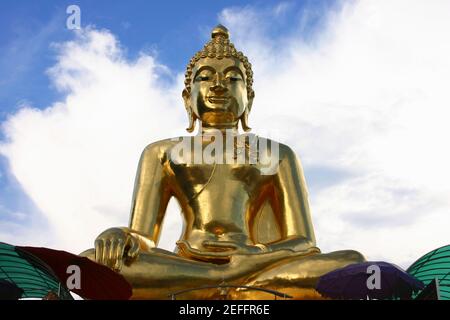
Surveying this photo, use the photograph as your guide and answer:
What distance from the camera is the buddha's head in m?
6.47

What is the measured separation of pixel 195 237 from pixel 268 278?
97 centimetres

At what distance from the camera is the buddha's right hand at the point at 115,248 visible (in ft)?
16.3

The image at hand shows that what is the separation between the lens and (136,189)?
6203mm

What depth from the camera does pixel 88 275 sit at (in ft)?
14.6

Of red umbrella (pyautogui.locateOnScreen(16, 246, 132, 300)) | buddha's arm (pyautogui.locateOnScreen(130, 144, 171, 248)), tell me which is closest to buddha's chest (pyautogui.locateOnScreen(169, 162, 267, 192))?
buddha's arm (pyautogui.locateOnScreen(130, 144, 171, 248))

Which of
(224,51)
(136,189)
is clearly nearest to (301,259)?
(136,189)

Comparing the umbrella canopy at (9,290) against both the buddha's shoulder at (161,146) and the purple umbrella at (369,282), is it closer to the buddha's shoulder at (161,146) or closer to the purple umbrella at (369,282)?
the buddha's shoulder at (161,146)

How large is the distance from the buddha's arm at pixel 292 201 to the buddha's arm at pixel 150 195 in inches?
40.8

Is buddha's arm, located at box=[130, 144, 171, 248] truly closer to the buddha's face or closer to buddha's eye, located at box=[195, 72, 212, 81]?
the buddha's face

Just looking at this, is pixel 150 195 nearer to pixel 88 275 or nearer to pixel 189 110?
pixel 189 110

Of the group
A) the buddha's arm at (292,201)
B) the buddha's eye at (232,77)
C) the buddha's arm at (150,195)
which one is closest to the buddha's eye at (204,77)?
the buddha's eye at (232,77)

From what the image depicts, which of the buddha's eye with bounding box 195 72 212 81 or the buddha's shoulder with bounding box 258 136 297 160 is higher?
the buddha's eye with bounding box 195 72 212 81

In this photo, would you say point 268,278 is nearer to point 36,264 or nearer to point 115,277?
point 115,277
